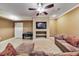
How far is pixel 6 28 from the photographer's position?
13.9 feet

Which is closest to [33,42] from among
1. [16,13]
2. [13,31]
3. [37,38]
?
[37,38]

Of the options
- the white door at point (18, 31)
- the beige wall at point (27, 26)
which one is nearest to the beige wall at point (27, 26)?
the beige wall at point (27, 26)

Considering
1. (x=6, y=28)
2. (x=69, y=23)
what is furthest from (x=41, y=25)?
(x=6, y=28)

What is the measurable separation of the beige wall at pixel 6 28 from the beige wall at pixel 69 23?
69.8 inches

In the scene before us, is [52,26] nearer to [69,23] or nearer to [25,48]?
[69,23]

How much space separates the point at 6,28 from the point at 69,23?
2.39 meters

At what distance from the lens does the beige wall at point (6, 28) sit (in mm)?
4140

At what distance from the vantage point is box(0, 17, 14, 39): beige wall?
4.14 metres

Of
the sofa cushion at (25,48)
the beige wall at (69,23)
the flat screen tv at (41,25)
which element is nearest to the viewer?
the sofa cushion at (25,48)

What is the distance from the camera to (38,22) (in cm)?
405

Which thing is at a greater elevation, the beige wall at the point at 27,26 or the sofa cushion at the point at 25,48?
the beige wall at the point at 27,26

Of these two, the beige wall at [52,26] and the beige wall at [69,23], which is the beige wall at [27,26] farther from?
the beige wall at [69,23]

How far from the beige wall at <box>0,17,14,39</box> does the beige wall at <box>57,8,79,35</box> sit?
1773 millimetres

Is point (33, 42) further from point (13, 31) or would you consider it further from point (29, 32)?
point (13, 31)
